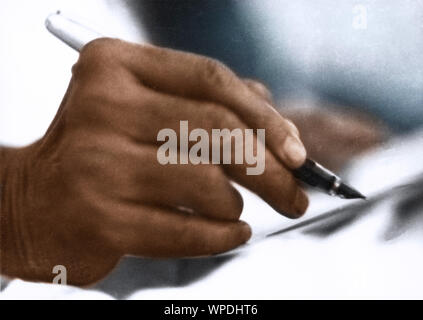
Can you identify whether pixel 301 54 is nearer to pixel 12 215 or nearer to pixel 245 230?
pixel 245 230

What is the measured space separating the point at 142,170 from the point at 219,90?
3.3 inches

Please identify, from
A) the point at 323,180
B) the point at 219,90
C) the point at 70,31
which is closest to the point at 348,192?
the point at 323,180

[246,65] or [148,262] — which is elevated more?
[246,65]

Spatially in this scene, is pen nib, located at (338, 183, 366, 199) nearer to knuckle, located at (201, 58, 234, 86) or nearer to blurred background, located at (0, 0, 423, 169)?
blurred background, located at (0, 0, 423, 169)

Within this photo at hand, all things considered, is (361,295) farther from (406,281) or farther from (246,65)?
(246,65)

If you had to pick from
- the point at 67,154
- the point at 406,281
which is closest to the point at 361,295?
the point at 406,281

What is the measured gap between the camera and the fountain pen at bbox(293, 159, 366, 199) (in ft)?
1.43

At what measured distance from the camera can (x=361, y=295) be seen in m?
0.45

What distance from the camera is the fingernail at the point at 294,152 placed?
434 mm

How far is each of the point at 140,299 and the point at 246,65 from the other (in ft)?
0.66
